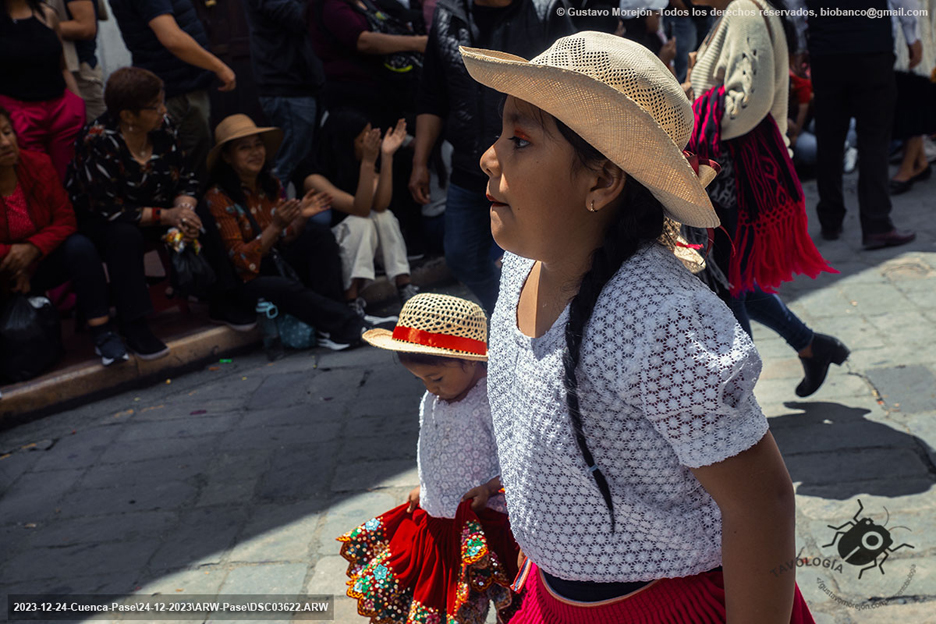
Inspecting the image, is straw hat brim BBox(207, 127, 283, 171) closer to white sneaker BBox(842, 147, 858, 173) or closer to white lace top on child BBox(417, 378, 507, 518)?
white lace top on child BBox(417, 378, 507, 518)

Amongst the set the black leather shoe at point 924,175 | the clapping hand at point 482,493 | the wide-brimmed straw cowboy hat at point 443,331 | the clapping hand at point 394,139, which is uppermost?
the wide-brimmed straw cowboy hat at point 443,331

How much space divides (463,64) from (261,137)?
2.33 m

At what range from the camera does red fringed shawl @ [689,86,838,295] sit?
339 centimetres

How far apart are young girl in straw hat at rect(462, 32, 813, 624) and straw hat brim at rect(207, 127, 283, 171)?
4.41 m

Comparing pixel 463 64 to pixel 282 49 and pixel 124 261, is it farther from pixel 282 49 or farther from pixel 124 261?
pixel 282 49

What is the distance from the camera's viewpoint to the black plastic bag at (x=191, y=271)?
5.39m

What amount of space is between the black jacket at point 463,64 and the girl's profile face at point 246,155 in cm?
167

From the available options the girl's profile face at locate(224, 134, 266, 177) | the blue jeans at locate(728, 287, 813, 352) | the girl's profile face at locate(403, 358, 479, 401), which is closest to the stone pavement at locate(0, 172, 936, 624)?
the blue jeans at locate(728, 287, 813, 352)

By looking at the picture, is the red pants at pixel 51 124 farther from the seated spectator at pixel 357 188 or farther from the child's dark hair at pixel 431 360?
the child's dark hair at pixel 431 360

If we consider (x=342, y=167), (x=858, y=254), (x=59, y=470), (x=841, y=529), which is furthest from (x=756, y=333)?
(x=59, y=470)

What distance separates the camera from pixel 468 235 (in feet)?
14.4

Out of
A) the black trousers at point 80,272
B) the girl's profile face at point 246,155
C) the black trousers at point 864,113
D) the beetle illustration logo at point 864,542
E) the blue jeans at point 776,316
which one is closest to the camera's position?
the beetle illustration logo at point 864,542

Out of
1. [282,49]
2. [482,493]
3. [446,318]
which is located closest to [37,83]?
[282,49]

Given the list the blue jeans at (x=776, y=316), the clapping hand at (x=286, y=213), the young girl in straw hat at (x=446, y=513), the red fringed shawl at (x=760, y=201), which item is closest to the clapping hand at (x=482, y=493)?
the young girl in straw hat at (x=446, y=513)
